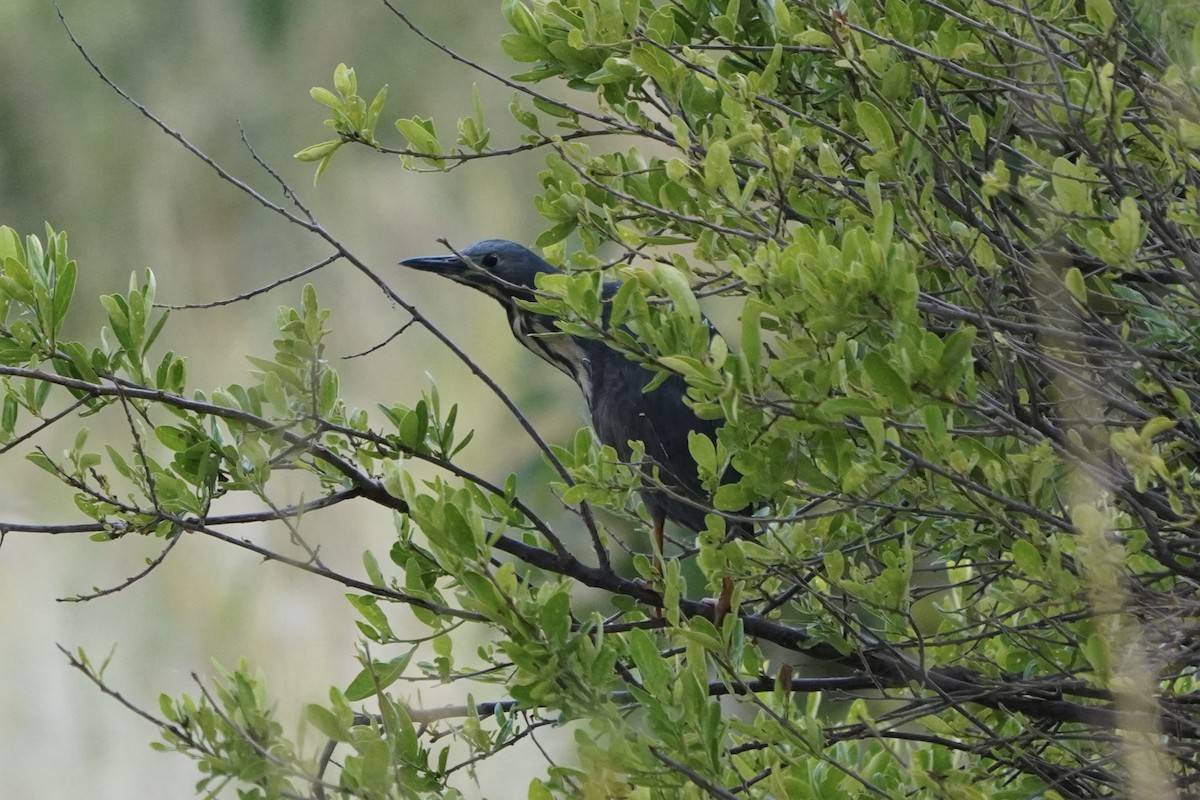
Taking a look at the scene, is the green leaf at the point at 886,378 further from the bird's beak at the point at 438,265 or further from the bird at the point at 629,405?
the bird's beak at the point at 438,265

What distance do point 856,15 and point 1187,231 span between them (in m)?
0.67

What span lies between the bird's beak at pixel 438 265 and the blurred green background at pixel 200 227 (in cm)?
323

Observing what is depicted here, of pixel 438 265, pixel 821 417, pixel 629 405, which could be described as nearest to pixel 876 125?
pixel 821 417

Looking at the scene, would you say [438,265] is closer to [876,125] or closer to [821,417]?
[876,125]

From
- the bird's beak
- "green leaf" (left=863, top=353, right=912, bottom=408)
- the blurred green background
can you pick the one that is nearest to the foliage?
"green leaf" (left=863, top=353, right=912, bottom=408)

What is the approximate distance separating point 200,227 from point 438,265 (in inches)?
231

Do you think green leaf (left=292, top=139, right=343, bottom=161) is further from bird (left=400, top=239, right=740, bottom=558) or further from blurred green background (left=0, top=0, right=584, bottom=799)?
blurred green background (left=0, top=0, right=584, bottom=799)

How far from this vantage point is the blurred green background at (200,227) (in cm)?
672

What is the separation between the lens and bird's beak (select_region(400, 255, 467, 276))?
308 cm

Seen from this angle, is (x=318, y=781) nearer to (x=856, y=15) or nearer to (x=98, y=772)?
(x=856, y=15)

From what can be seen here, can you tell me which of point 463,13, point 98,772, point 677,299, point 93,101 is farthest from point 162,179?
point 677,299

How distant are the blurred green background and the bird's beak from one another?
A: 3.23 meters

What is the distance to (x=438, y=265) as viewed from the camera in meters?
3.12

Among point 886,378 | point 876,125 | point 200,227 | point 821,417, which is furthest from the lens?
point 200,227
